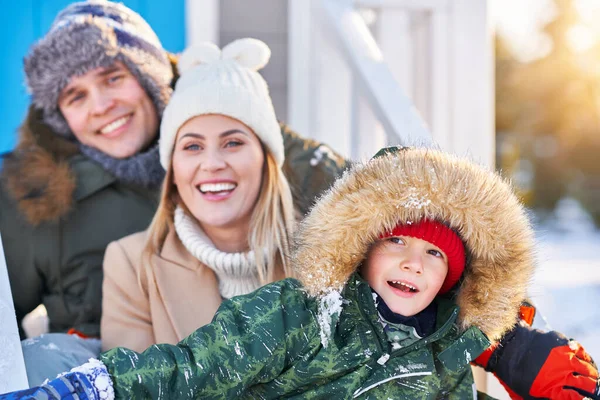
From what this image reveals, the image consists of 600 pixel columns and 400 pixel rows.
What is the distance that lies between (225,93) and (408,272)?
95cm

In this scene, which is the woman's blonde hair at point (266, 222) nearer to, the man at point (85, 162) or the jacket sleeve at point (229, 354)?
the man at point (85, 162)

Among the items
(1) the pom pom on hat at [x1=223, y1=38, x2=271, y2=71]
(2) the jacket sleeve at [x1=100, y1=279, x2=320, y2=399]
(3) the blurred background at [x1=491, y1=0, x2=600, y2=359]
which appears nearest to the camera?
(2) the jacket sleeve at [x1=100, y1=279, x2=320, y2=399]

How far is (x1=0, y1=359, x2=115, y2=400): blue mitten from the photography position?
4.84 feet

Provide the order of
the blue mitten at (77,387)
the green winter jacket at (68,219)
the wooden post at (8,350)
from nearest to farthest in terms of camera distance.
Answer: the blue mitten at (77,387), the wooden post at (8,350), the green winter jacket at (68,219)

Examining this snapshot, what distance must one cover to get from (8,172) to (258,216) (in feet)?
3.48

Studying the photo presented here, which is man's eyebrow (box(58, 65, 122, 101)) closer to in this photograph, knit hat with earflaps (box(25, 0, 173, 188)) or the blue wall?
knit hat with earflaps (box(25, 0, 173, 188))

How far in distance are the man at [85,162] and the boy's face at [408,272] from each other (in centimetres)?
82

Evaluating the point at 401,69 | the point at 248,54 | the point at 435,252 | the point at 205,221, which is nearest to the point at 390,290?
the point at 435,252

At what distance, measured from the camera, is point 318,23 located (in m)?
3.69

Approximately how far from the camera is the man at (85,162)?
282 cm

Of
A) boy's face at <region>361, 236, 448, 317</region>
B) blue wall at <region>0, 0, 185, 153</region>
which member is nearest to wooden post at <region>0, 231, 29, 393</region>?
boy's face at <region>361, 236, 448, 317</region>

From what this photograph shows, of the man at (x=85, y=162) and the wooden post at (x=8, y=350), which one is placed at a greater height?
the man at (x=85, y=162)

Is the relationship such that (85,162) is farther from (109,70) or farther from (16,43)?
(16,43)

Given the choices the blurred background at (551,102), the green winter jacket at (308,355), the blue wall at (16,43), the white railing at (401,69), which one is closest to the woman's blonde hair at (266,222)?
the green winter jacket at (308,355)
